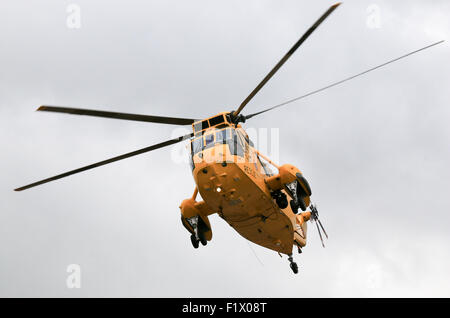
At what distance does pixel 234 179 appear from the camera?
2356 cm

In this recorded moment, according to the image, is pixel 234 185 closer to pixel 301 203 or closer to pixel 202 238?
pixel 301 203

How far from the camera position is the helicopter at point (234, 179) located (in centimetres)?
2328

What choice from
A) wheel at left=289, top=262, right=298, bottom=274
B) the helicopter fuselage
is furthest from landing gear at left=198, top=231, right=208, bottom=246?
wheel at left=289, top=262, right=298, bottom=274

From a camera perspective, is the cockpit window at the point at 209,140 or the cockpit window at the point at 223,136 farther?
the cockpit window at the point at 223,136

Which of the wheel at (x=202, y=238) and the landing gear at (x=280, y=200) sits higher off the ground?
the landing gear at (x=280, y=200)

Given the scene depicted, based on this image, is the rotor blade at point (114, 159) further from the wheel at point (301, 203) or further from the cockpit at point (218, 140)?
the wheel at point (301, 203)

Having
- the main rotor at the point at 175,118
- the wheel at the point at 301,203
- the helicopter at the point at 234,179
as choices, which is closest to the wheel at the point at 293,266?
the helicopter at the point at 234,179

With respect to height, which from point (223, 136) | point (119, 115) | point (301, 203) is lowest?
point (301, 203)

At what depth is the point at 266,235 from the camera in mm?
28391

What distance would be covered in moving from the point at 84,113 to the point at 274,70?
7.56 meters

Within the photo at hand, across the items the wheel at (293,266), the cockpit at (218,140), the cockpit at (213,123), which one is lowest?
the wheel at (293,266)

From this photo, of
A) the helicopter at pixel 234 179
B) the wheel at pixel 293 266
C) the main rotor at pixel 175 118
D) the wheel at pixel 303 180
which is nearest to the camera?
the main rotor at pixel 175 118

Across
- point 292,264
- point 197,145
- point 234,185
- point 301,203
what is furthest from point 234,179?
point 292,264

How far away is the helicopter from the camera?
2328cm
